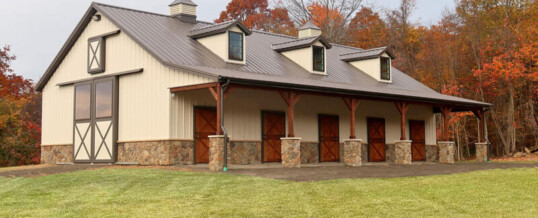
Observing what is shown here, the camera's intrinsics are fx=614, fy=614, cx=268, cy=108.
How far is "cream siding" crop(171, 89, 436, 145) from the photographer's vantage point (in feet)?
63.0

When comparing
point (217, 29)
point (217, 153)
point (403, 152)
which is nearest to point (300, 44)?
point (217, 29)

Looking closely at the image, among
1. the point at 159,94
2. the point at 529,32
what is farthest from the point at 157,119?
the point at 529,32

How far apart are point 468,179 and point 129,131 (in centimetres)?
1095

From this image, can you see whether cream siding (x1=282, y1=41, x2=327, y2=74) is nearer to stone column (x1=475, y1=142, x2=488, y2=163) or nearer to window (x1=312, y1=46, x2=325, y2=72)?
window (x1=312, y1=46, x2=325, y2=72)

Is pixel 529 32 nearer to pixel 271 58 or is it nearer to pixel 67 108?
pixel 271 58

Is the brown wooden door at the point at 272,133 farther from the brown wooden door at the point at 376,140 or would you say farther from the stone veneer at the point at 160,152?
the brown wooden door at the point at 376,140

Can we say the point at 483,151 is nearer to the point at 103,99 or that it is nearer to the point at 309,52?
the point at 309,52

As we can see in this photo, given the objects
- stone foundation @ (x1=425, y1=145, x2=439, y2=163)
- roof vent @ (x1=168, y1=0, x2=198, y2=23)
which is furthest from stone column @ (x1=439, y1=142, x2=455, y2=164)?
roof vent @ (x1=168, y1=0, x2=198, y2=23)

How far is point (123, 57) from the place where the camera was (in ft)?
67.7

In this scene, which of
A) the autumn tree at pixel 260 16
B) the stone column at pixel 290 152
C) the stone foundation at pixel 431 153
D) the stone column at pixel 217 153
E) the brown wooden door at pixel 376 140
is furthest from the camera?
the autumn tree at pixel 260 16

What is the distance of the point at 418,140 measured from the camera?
27.9m

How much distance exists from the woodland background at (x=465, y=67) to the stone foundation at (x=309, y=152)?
38.0 ft

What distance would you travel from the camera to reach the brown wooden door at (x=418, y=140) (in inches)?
1084

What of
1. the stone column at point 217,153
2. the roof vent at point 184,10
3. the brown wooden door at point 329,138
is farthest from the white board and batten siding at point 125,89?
the brown wooden door at point 329,138
